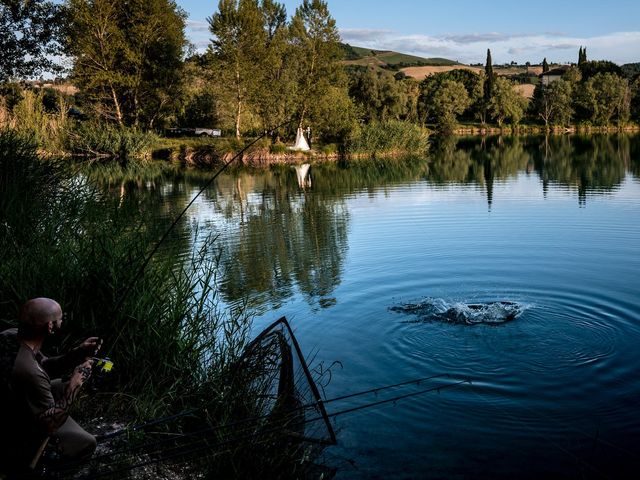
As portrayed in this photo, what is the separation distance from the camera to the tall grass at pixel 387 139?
206 ft

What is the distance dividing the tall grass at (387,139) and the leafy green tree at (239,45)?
12897 millimetres

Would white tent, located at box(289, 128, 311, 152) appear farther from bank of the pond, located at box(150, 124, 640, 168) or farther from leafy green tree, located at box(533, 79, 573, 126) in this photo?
leafy green tree, located at box(533, 79, 573, 126)

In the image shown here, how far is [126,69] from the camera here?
222 feet

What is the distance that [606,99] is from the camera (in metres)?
108

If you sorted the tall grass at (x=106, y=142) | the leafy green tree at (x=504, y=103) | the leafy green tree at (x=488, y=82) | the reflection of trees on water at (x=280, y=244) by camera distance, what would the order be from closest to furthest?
the reflection of trees on water at (x=280, y=244) → the tall grass at (x=106, y=142) → the leafy green tree at (x=504, y=103) → the leafy green tree at (x=488, y=82)

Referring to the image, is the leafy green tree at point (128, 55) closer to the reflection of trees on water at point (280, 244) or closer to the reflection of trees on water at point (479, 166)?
the reflection of trees on water at point (479, 166)

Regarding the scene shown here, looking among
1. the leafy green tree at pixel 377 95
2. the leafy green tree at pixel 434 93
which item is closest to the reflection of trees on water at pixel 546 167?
the leafy green tree at pixel 377 95

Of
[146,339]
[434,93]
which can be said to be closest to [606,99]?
[434,93]

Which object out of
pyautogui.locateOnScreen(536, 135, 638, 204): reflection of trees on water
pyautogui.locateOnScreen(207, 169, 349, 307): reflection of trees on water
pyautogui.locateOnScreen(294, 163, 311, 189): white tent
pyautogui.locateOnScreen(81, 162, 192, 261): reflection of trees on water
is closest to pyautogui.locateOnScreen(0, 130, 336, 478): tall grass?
pyautogui.locateOnScreen(81, 162, 192, 261): reflection of trees on water

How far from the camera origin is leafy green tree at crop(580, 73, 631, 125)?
4190 inches

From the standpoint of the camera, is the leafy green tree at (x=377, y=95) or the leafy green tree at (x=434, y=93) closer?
the leafy green tree at (x=377, y=95)

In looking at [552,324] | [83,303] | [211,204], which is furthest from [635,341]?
[211,204]

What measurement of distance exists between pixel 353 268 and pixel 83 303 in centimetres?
897

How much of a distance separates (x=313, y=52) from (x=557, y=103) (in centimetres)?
5757
